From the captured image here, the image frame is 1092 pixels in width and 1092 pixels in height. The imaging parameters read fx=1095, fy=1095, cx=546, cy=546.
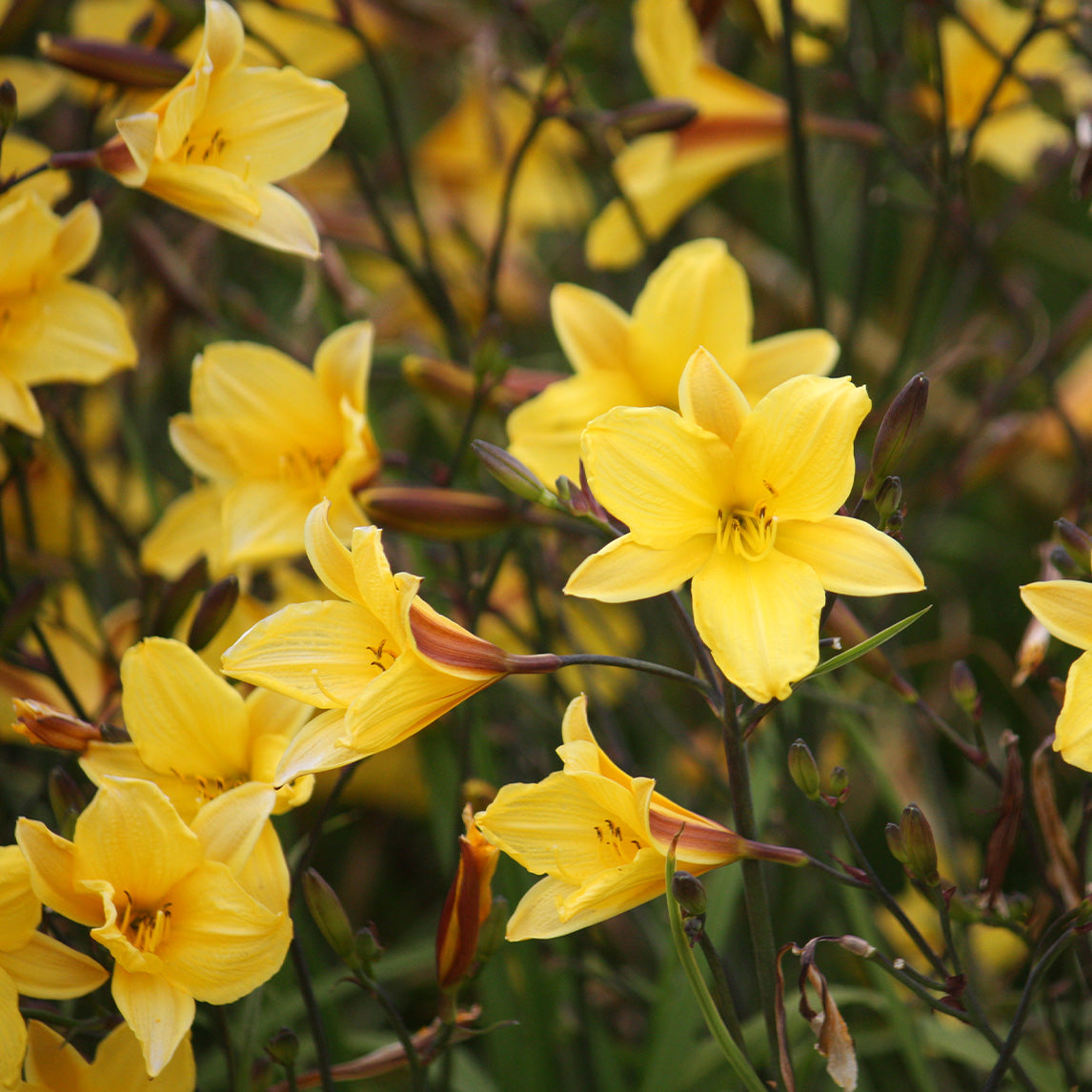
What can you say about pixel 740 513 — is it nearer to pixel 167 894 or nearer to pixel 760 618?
pixel 760 618

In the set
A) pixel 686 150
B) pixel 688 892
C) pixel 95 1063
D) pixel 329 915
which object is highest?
pixel 686 150

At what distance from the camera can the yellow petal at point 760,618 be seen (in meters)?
0.56

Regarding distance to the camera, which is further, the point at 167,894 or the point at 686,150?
the point at 686,150

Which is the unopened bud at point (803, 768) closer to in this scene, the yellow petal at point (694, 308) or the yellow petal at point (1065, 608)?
the yellow petal at point (1065, 608)

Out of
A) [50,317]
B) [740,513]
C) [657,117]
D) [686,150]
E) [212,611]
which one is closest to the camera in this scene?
[740,513]

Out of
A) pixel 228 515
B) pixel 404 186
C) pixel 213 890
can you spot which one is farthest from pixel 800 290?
pixel 213 890

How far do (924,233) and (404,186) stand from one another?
1.24m

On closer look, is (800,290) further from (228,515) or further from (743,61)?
(228,515)

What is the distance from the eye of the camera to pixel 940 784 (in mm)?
1137

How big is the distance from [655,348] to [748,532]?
1.09 ft

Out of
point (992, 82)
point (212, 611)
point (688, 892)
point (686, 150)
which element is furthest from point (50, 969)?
point (992, 82)

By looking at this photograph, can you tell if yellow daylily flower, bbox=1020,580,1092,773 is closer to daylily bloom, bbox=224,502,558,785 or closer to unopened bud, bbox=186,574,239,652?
daylily bloom, bbox=224,502,558,785

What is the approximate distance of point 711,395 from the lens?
2.11 feet

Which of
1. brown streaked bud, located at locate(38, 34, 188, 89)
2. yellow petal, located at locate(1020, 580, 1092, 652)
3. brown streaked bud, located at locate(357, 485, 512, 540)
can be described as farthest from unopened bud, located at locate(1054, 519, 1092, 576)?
brown streaked bud, located at locate(38, 34, 188, 89)
